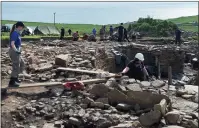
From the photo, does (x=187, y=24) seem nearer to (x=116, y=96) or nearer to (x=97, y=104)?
(x=116, y=96)

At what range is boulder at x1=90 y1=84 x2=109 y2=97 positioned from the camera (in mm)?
7232

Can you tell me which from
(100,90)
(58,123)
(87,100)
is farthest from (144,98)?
(58,123)

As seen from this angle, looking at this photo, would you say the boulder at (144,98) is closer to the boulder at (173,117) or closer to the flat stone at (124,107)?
the flat stone at (124,107)

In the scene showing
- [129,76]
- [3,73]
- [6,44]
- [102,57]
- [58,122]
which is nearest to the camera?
[58,122]

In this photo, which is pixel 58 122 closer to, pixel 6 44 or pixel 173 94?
pixel 173 94

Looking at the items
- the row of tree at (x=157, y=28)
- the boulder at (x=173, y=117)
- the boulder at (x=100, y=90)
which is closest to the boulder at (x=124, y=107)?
the boulder at (x=100, y=90)

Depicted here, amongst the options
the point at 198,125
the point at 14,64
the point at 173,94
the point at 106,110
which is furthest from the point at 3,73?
the point at 198,125

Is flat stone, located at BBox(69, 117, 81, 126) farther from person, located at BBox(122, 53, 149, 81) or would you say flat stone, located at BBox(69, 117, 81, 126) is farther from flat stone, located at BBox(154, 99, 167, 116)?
person, located at BBox(122, 53, 149, 81)

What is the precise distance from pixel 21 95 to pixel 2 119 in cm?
123

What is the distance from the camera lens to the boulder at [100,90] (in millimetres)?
7232

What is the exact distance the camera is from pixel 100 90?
732 cm

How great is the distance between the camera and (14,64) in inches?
304

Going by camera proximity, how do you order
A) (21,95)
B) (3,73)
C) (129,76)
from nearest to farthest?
(21,95) < (129,76) < (3,73)

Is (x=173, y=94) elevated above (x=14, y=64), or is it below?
below
